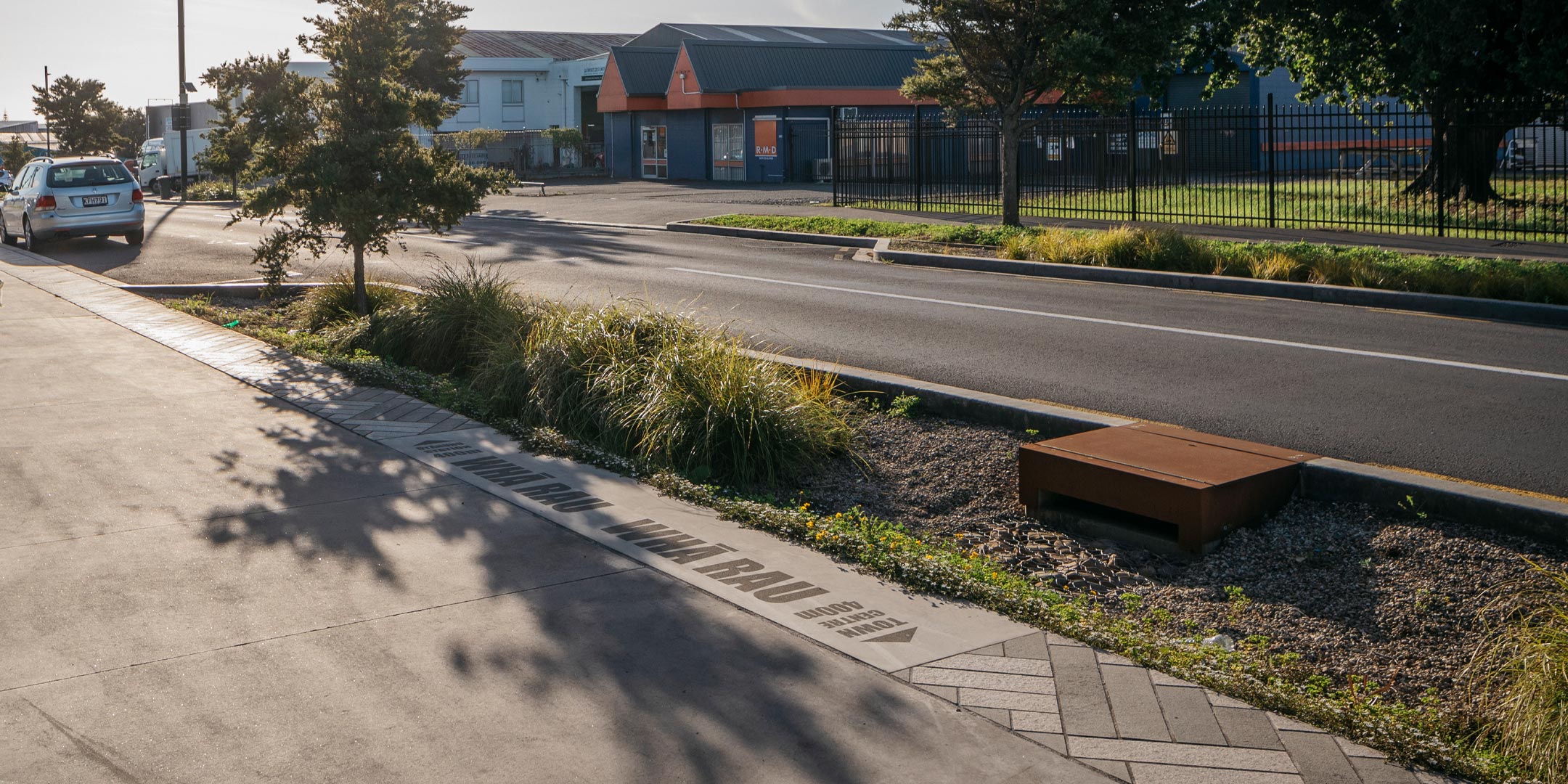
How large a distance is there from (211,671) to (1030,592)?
119 inches

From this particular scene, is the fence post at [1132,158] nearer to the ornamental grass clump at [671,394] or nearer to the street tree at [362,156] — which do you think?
the street tree at [362,156]

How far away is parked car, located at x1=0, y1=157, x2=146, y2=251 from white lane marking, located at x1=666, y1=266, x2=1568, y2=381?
A: 13239 mm

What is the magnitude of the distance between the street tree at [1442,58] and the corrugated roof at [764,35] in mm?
34008

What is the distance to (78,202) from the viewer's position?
23.0 metres

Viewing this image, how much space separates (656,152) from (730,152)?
5.37m

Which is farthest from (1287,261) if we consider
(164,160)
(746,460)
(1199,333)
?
(164,160)

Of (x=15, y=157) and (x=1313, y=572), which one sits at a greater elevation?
(x=15, y=157)

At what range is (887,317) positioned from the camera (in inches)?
506

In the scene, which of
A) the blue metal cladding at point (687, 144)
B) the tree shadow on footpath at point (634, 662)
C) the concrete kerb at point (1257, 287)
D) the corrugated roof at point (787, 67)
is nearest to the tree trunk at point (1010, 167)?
the concrete kerb at point (1257, 287)

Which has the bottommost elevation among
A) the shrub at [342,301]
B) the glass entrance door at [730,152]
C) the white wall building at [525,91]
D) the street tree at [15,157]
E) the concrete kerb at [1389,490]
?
the concrete kerb at [1389,490]

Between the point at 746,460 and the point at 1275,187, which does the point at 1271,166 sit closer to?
the point at 1275,187

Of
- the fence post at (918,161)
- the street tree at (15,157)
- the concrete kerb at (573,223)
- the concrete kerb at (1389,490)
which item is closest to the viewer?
the concrete kerb at (1389,490)

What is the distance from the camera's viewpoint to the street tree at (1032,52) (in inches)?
796

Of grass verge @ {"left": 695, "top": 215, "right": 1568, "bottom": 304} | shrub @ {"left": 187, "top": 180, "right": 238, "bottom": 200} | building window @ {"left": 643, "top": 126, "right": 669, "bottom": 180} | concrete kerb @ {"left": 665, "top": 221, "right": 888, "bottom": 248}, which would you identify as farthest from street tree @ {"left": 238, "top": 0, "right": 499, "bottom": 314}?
building window @ {"left": 643, "top": 126, "right": 669, "bottom": 180}
